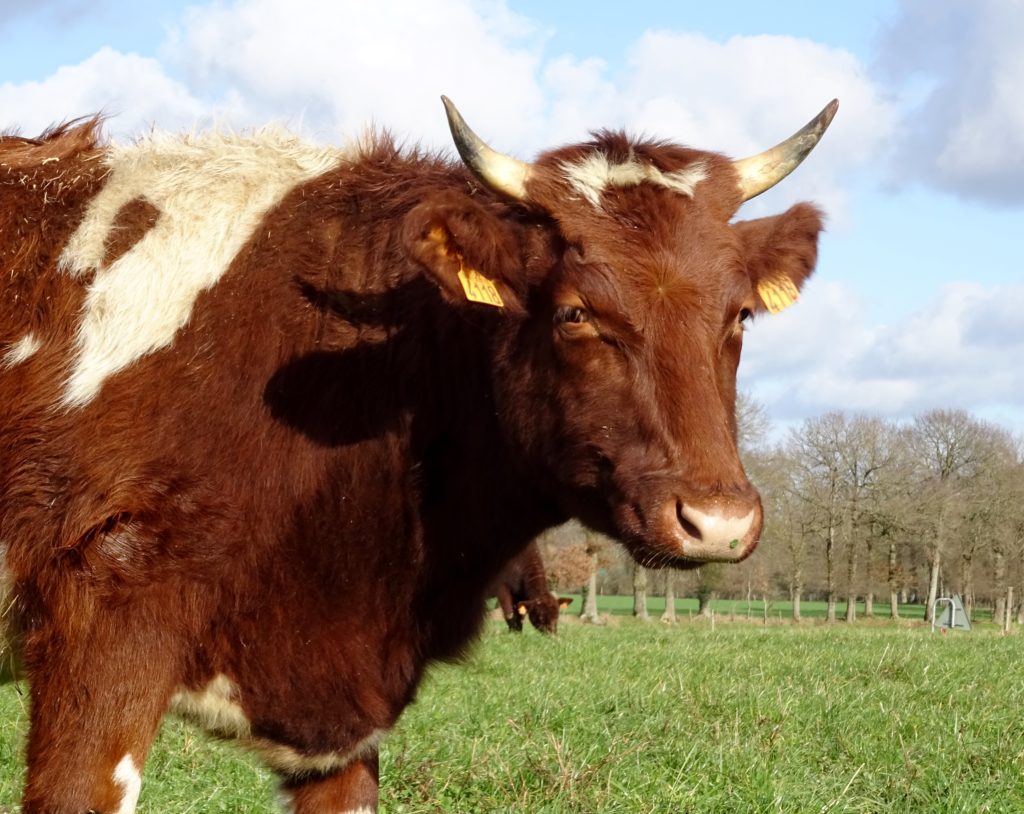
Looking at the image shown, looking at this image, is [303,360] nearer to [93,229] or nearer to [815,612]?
[93,229]

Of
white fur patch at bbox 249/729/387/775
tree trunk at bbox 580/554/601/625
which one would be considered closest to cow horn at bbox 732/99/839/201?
white fur patch at bbox 249/729/387/775

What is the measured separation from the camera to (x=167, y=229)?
479cm

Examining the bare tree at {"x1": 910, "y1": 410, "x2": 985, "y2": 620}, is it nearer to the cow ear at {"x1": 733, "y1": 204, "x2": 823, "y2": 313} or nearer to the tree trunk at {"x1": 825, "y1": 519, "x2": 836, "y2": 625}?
the tree trunk at {"x1": 825, "y1": 519, "x2": 836, "y2": 625}

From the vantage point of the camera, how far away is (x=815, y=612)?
72250mm

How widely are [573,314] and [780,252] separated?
1.26m

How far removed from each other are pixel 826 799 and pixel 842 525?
168ft

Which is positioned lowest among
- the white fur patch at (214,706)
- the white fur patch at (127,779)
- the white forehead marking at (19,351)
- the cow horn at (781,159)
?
the white fur patch at (127,779)

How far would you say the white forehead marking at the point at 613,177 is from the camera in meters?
4.39

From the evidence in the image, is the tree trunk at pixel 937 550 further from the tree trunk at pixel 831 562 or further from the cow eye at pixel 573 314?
the cow eye at pixel 573 314

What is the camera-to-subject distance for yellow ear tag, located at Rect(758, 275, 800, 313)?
4.88 m

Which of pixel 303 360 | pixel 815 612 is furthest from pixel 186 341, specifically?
pixel 815 612

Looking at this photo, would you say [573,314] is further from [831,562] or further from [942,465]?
[942,465]

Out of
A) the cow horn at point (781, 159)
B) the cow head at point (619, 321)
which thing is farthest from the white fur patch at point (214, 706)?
the cow horn at point (781, 159)

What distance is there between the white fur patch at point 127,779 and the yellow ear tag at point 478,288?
6.66 ft
